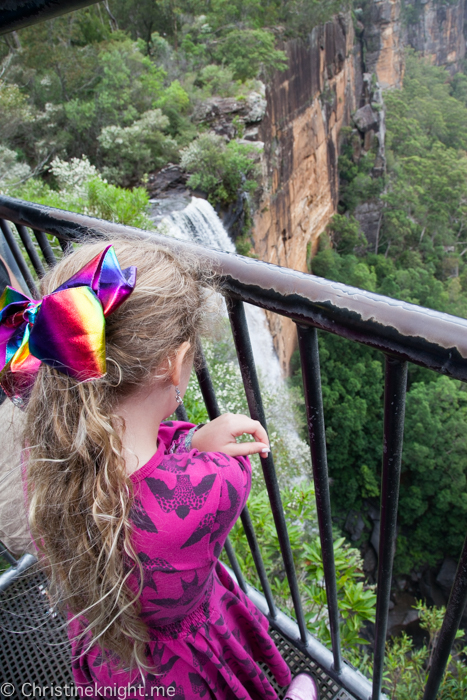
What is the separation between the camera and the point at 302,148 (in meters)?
16.2

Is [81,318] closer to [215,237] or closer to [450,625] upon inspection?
[450,625]

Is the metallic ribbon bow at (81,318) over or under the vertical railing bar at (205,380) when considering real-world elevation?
over

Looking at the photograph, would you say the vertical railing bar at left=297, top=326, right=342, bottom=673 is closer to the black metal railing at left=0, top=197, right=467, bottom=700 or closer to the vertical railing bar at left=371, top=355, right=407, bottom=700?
the black metal railing at left=0, top=197, right=467, bottom=700

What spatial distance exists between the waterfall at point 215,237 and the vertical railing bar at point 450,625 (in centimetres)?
568

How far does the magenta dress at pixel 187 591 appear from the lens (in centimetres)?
75

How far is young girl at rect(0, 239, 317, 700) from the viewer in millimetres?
664

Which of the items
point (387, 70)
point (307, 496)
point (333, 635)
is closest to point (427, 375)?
point (307, 496)

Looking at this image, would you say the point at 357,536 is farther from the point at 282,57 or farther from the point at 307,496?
the point at 282,57

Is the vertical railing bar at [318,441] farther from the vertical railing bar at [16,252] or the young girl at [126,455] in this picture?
the vertical railing bar at [16,252]

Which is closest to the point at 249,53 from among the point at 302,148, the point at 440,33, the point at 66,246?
the point at 302,148

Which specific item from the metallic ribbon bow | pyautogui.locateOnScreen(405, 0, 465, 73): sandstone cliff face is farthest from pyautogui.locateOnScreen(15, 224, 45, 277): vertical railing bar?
pyautogui.locateOnScreen(405, 0, 465, 73): sandstone cliff face

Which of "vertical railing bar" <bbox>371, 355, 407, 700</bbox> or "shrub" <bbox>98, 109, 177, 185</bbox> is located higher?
"vertical railing bar" <bbox>371, 355, 407, 700</bbox>

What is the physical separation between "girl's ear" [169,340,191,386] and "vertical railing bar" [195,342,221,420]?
0.34ft

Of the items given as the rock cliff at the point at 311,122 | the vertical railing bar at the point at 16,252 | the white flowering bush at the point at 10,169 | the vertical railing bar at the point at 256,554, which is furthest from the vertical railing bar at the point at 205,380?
the rock cliff at the point at 311,122
